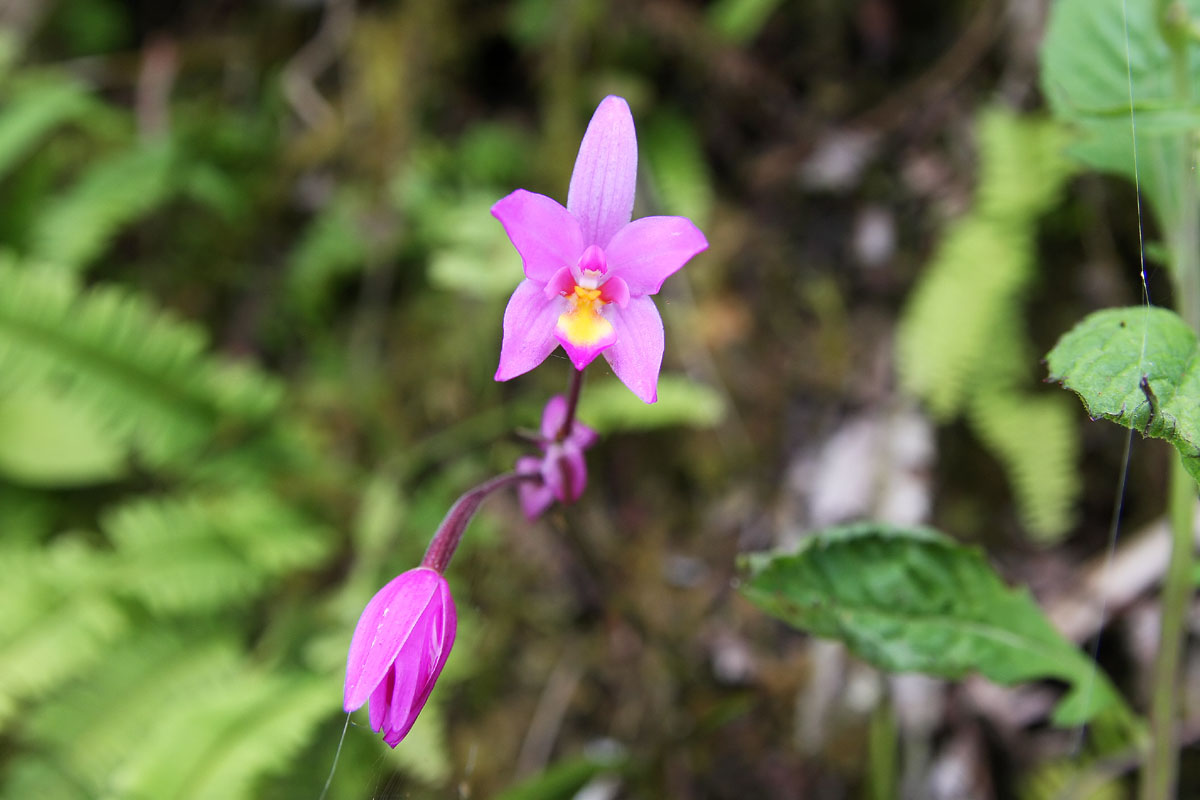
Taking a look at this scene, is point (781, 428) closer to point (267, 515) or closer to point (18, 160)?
point (267, 515)

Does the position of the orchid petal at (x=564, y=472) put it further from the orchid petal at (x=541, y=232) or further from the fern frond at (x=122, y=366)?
the fern frond at (x=122, y=366)

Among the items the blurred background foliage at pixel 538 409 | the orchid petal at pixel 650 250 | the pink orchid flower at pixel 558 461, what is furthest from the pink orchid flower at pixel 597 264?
the blurred background foliage at pixel 538 409

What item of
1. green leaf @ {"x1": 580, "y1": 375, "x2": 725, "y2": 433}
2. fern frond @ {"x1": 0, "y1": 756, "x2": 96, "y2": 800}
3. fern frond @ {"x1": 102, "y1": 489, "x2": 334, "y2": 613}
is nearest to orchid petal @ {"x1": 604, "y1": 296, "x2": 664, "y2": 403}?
green leaf @ {"x1": 580, "y1": 375, "x2": 725, "y2": 433}

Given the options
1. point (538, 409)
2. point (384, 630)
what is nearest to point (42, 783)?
point (538, 409)

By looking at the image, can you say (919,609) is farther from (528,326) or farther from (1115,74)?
(1115,74)

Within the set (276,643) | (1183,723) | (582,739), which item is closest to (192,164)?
(276,643)

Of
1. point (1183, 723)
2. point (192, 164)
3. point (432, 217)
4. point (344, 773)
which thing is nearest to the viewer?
point (1183, 723)

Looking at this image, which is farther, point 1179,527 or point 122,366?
point 122,366
